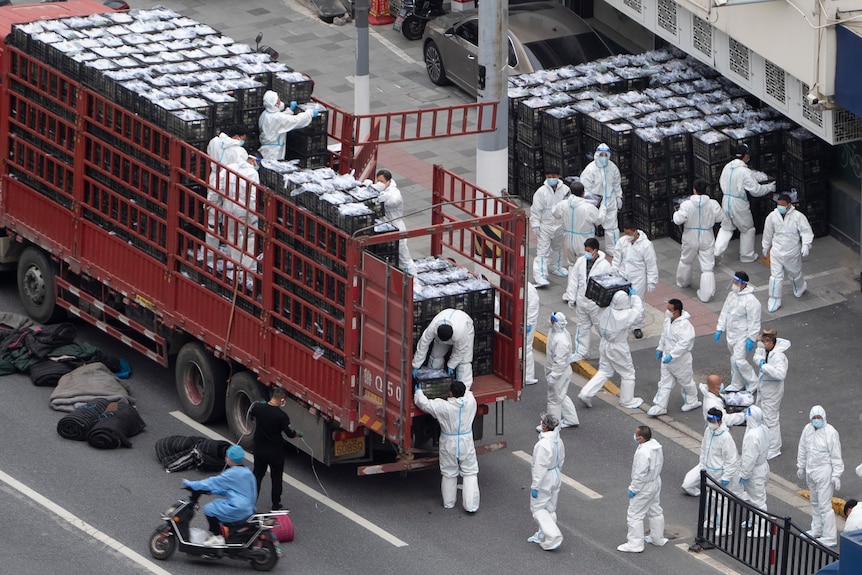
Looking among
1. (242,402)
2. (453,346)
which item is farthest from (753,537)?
(242,402)

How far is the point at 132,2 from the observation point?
34844 mm

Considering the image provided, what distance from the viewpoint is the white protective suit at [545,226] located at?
81.3 ft

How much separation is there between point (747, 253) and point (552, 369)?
5.57 meters

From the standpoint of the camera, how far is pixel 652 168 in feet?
84.5

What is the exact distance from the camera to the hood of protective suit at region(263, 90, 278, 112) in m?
20.5

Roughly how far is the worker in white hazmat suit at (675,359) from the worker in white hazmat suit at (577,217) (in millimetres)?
3014

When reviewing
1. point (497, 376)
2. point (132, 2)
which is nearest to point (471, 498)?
point (497, 376)

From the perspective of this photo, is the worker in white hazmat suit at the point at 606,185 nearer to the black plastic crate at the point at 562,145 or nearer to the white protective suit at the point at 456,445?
the black plastic crate at the point at 562,145

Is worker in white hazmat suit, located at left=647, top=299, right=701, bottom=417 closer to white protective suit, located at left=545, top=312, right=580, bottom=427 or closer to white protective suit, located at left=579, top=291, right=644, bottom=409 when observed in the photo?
white protective suit, located at left=579, top=291, right=644, bottom=409

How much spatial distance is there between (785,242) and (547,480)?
6.96 meters

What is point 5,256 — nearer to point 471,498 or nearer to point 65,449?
point 65,449

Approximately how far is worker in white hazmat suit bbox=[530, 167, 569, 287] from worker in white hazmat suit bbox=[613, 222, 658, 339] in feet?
4.67

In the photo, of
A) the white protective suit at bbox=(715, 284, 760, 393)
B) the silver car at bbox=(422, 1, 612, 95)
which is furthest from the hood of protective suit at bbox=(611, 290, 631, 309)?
the silver car at bbox=(422, 1, 612, 95)

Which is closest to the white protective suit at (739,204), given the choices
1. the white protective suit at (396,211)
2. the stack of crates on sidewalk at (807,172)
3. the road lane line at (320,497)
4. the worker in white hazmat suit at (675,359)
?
the stack of crates on sidewalk at (807,172)
